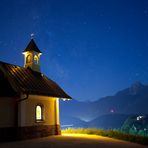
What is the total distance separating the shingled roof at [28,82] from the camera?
18.5 meters

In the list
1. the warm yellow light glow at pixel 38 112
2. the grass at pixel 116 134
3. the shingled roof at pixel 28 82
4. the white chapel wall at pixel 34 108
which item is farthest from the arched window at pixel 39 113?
the grass at pixel 116 134

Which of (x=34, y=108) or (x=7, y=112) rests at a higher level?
(x=34, y=108)

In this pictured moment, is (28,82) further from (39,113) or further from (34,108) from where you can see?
(39,113)

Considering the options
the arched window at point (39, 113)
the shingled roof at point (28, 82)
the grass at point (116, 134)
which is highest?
the shingled roof at point (28, 82)

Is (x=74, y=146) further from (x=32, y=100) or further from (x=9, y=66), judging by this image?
(x=9, y=66)

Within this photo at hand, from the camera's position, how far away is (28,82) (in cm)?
2012

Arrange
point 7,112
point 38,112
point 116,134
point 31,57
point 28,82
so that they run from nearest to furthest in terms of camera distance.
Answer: point 7,112 < point 116,134 < point 28,82 < point 38,112 < point 31,57

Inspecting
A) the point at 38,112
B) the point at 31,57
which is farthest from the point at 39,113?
the point at 31,57

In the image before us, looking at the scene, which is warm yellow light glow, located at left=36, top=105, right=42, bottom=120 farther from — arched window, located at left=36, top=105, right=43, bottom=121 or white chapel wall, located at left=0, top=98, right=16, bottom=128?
white chapel wall, located at left=0, top=98, right=16, bottom=128

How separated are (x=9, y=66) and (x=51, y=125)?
5.64 metres

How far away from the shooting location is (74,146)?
14.2 m

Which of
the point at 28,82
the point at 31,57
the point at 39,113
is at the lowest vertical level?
the point at 39,113

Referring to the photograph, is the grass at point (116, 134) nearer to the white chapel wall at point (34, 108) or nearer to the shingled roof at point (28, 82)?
the white chapel wall at point (34, 108)

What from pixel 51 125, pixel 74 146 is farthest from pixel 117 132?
pixel 74 146
